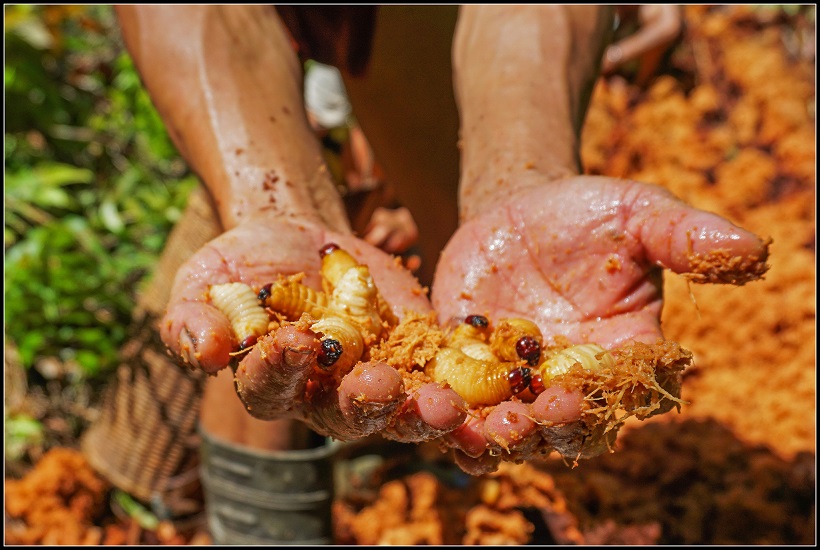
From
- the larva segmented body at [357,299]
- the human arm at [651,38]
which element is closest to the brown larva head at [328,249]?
the larva segmented body at [357,299]

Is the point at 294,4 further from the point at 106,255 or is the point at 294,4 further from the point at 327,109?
the point at 327,109

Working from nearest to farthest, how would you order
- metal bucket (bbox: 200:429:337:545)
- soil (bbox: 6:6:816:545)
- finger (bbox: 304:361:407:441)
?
1. finger (bbox: 304:361:407:441)
2. metal bucket (bbox: 200:429:337:545)
3. soil (bbox: 6:6:816:545)

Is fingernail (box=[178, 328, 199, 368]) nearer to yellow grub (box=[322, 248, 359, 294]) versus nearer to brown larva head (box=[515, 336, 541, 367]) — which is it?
yellow grub (box=[322, 248, 359, 294])

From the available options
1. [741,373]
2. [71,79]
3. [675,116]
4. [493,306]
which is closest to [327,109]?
[71,79]

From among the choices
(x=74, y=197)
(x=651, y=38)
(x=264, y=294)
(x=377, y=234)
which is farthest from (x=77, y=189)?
(x=651, y=38)

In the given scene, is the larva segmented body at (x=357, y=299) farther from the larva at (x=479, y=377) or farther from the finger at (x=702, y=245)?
the finger at (x=702, y=245)

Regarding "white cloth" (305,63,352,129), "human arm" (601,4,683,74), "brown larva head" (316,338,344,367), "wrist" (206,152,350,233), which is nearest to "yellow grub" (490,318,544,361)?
"brown larva head" (316,338,344,367)
